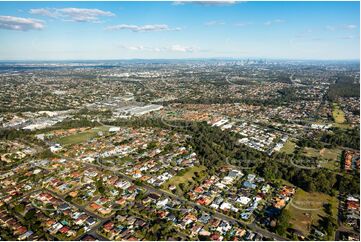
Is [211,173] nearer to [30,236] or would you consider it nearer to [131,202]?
[131,202]

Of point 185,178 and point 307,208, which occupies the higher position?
point 185,178

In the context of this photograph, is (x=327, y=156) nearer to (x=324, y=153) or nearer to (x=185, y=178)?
(x=324, y=153)

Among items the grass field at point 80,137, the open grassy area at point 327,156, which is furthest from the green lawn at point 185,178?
the grass field at point 80,137

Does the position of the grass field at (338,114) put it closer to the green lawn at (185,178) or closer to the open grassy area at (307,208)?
the open grassy area at (307,208)

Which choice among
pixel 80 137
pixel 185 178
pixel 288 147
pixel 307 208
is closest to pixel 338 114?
pixel 288 147

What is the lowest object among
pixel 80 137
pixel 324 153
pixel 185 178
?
pixel 324 153

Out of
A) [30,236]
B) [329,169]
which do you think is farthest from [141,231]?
[329,169]
